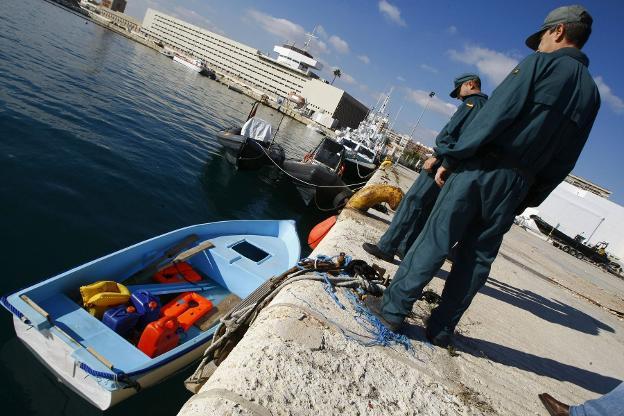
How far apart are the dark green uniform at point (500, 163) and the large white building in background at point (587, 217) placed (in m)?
40.6

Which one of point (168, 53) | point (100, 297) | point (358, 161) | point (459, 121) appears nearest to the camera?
point (100, 297)

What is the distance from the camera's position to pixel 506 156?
2.69m

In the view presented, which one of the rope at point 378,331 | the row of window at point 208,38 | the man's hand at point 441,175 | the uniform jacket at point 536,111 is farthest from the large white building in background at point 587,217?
the row of window at point 208,38

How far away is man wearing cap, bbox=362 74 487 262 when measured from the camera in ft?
15.1

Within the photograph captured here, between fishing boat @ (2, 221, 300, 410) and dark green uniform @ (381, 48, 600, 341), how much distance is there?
7.72 feet

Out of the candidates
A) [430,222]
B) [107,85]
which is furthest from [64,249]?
[107,85]

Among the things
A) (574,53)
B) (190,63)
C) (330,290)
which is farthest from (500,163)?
(190,63)

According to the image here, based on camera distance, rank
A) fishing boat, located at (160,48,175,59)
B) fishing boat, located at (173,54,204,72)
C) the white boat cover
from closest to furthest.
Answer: the white boat cover, fishing boat, located at (173,54,204,72), fishing boat, located at (160,48,175,59)

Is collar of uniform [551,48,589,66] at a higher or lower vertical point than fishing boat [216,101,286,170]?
higher

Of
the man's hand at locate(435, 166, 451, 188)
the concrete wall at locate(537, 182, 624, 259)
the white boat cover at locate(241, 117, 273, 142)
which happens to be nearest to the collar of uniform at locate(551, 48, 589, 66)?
the man's hand at locate(435, 166, 451, 188)

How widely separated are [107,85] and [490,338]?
25.5 metres

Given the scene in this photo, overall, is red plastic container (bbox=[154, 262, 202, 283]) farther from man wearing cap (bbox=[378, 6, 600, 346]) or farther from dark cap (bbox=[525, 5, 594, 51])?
dark cap (bbox=[525, 5, 594, 51])

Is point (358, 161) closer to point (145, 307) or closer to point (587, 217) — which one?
point (145, 307)

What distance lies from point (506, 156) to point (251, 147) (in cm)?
1356
